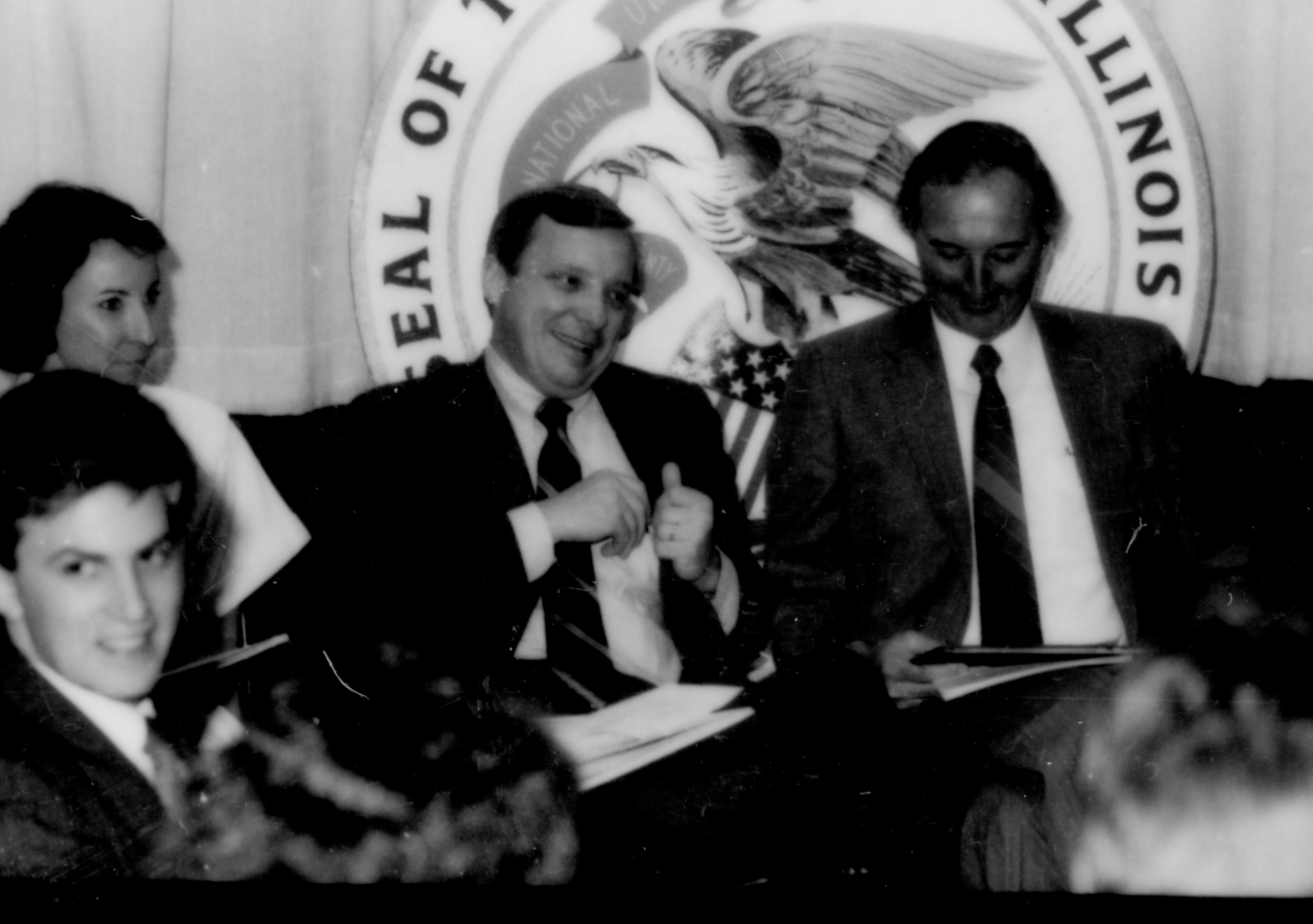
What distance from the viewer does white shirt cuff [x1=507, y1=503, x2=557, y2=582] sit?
177cm

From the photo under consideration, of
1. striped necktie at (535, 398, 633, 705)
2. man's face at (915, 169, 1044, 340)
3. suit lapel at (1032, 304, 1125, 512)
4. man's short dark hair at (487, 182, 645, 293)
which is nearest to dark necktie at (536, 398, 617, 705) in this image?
striped necktie at (535, 398, 633, 705)

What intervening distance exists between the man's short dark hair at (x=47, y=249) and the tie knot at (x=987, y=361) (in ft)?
3.78

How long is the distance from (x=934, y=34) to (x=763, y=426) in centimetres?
60

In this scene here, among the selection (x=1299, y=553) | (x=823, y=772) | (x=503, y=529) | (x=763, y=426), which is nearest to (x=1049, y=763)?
(x=823, y=772)

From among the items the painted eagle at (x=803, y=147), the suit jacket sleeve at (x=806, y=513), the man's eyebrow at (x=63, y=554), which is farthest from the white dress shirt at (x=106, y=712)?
the painted eagle at (x=803, y=147)

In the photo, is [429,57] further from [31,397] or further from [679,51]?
[31,397]

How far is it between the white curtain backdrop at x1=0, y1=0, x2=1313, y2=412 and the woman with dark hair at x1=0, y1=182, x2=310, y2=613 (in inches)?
1.2

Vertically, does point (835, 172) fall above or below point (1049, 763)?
above

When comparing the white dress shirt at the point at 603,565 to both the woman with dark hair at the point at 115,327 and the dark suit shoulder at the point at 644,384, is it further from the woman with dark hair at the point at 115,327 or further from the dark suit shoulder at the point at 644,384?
the woman with dark hair at the point at 115,327

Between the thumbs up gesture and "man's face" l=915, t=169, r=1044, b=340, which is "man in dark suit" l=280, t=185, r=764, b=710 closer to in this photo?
the thumbs up gesture

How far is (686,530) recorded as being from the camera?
5.92 feet

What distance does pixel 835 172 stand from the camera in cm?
182

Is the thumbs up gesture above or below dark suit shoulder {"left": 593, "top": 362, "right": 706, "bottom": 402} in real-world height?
below

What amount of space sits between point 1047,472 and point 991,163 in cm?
44
